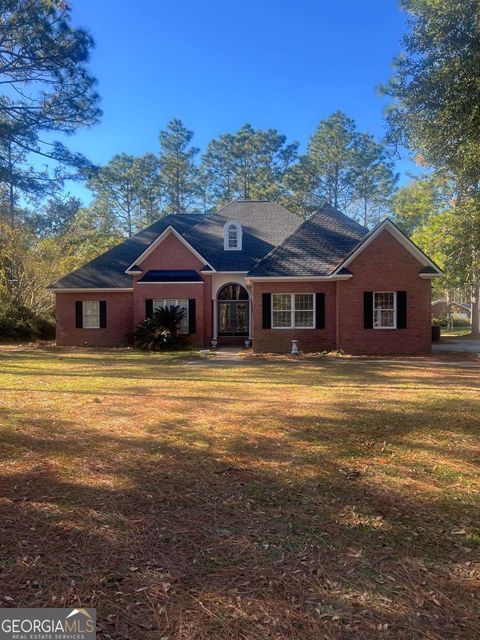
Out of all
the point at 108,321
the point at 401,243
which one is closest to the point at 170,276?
the point at 108,321

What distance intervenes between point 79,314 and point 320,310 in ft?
38.7

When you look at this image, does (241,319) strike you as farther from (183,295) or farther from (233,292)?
(183,295)

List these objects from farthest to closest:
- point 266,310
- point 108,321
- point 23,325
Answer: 1. point 23,325
2. point 108,321
3. point 266,310

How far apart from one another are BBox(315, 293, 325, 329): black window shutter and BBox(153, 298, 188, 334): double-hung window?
6097 mm

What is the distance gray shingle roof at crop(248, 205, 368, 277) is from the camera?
1734cm

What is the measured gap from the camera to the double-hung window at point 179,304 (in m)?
20.2

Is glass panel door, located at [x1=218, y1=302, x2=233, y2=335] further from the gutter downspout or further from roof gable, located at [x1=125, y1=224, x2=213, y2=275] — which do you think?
the gutter downspout

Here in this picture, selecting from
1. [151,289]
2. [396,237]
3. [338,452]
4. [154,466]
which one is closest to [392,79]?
[396,237]

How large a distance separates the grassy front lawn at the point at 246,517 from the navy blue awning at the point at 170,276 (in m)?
12.9

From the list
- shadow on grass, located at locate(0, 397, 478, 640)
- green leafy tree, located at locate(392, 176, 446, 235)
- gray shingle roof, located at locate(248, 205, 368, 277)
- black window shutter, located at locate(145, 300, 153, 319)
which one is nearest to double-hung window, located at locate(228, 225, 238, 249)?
gray shingle roof, located at locate(248, 205, 368, 277)

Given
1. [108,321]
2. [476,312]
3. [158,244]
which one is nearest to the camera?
[158,244]

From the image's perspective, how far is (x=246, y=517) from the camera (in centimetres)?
351

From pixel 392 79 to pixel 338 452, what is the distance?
968 cm

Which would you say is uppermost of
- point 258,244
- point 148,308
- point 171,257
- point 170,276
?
point 258,244
